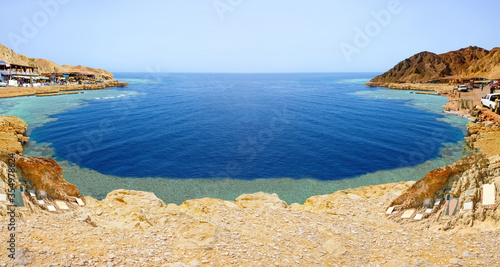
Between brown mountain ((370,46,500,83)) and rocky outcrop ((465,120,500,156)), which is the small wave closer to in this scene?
rocky outcrop ((465,120,500,156))

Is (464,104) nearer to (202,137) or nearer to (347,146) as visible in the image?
(347,146)

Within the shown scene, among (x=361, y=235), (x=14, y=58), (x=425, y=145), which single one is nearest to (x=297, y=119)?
(x=425, y=145)

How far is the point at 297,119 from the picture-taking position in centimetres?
6066

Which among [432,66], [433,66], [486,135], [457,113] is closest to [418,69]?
[432,66]

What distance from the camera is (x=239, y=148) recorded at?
40.4 m

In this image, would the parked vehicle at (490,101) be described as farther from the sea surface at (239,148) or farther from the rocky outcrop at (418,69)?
the rocky outcrop at (418,69)

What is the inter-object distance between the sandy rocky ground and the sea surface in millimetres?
10758

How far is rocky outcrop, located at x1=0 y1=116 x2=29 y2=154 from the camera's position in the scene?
33.7 m

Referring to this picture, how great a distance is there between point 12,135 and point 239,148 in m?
30.0

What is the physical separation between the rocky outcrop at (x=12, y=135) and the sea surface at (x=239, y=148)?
73.5 inches

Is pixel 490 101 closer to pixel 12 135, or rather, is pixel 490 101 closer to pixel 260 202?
pixel 260 202

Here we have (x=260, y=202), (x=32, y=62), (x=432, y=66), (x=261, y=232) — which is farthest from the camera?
(x=432, y=66)

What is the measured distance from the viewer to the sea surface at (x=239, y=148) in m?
29.3

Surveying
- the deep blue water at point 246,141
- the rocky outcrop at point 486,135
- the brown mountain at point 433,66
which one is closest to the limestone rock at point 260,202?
the deep blue water at point 246,141
